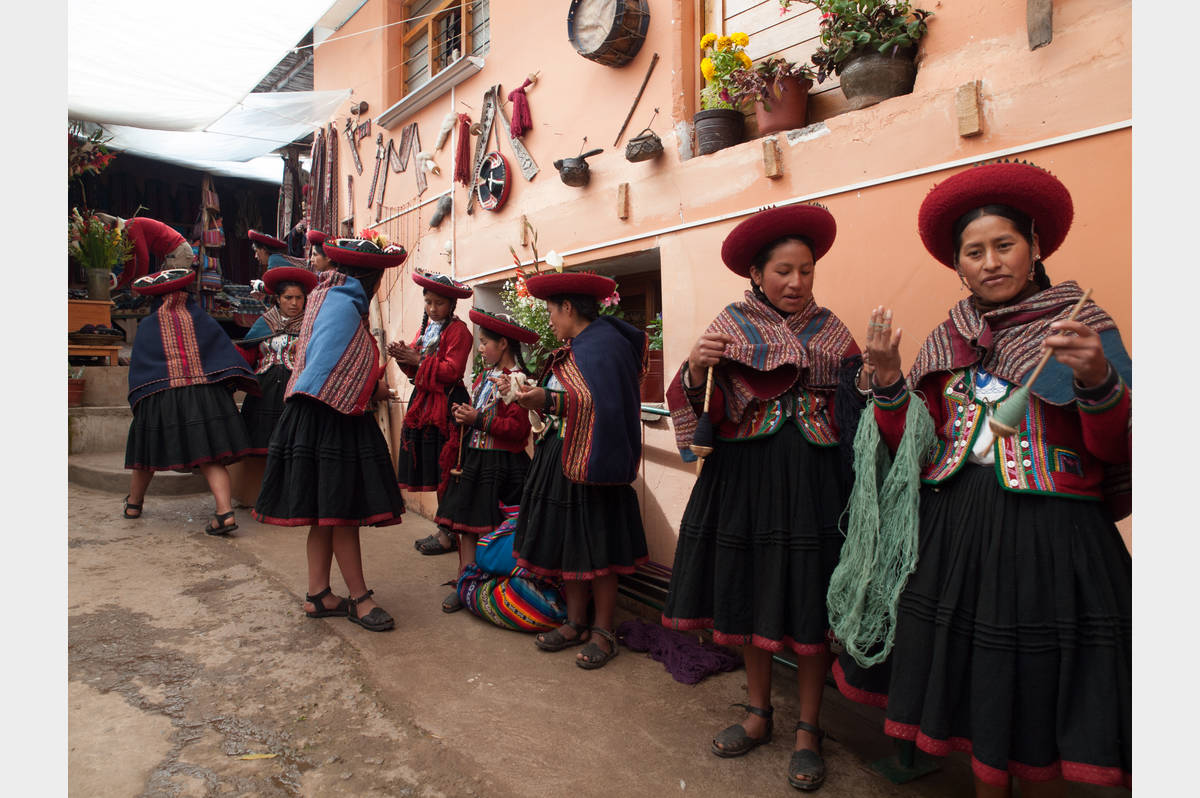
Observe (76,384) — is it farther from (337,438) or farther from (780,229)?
(780,229)

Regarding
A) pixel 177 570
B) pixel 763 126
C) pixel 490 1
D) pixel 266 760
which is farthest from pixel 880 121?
pixel 177 570

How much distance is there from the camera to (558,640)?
141 inches

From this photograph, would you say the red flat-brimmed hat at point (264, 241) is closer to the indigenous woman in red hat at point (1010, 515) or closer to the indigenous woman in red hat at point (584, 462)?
the indigenous woman in red hat at point (584, 462)

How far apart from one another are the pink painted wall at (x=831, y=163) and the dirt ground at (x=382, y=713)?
51.8 inches

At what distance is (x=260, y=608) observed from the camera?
13.2 ft

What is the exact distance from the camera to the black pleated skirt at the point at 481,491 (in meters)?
4.25

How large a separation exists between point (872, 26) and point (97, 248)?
9006mm

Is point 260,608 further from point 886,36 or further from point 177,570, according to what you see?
point 886,36

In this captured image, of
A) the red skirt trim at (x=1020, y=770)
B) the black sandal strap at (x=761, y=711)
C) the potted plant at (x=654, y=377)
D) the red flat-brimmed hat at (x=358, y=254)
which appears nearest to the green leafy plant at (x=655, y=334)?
the potted plant at (x=654, y=377)

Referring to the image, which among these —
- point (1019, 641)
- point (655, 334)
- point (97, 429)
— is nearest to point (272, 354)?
point (655, 334)

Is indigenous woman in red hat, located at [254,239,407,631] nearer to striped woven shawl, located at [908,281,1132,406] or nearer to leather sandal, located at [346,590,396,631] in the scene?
leather sandal, located at [346,590,396,631]

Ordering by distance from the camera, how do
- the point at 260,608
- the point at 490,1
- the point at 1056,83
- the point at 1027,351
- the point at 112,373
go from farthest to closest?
the point at 112,373 → the point at 490,1 → the point at 260,608 → the point at 1056,83 → the point at 1027,351

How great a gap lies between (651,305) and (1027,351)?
10.8 feet

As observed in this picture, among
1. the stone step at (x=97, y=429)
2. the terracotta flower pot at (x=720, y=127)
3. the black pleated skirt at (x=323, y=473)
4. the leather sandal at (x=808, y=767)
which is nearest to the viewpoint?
the leather sandal at (x=808, y=767)
